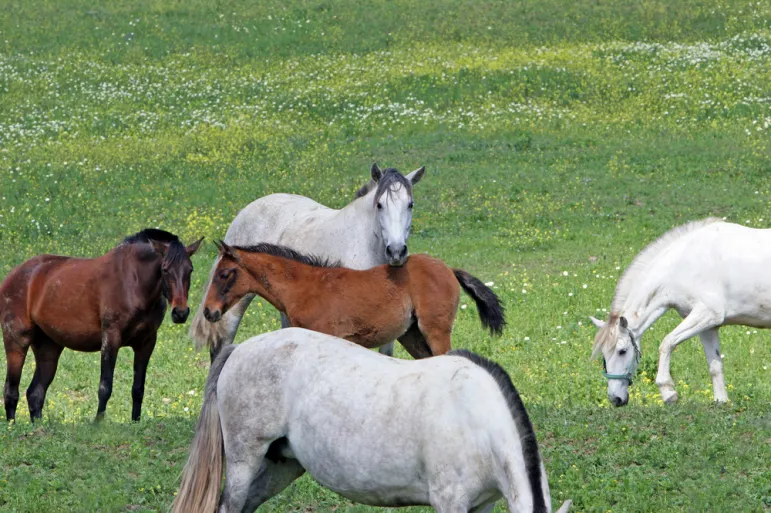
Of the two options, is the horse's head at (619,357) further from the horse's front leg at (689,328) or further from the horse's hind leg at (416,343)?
the horse's hind leg at (416,343)

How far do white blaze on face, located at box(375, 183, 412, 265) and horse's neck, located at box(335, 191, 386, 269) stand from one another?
0.39m

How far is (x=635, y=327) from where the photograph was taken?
1190 cm

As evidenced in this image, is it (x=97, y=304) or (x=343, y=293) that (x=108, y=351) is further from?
(x=343, y=293)

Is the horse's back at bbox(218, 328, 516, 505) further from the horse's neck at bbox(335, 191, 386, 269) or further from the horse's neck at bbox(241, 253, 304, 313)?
the horse's neck at bbox(335, 191, 386, 269)

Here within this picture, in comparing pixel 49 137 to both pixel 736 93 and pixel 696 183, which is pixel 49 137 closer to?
pixel 696 183

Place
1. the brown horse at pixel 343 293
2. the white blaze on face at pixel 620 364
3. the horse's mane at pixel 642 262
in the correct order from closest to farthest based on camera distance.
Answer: the brown horse at pixel 343 293
the white blaze on face at pixel 620 364
the horse's mane at pixel 642 262

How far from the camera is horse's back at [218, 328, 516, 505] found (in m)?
6.62

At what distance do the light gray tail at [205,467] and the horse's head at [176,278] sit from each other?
2894 mm

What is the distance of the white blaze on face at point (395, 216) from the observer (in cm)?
995

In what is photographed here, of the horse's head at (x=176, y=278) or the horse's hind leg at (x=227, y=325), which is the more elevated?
the horse's head at (x=176, y=278)

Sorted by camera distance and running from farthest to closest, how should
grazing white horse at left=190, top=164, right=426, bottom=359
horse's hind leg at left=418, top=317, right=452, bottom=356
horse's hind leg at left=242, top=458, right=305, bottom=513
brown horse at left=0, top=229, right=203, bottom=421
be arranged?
brown horse at left=0, top=229, right=203, bottom=421 → grazing white horse at left=190, top=164, right=426, bottom=359 → horse's hind leg at left=418, top=317, right=452, bottom=356 → horse's hind leg at left=242, top=458, right=305, bottom=513

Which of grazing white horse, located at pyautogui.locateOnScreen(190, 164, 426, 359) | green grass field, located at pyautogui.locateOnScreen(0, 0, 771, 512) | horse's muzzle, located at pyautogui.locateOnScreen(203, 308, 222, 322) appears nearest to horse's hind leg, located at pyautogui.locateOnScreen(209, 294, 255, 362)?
grazing white horse, located at pyautogui.locateOnScreen(190, 164, 426, 359)

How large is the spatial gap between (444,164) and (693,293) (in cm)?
1522

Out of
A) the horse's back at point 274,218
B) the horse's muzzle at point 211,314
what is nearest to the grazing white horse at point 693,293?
the horse's back at point 274,218
